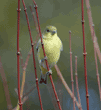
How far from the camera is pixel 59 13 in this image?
1.33 metres

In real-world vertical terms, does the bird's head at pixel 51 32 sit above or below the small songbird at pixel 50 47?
above

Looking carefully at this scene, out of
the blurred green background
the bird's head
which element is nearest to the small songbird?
the bird's head

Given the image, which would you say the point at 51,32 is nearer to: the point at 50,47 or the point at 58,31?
the point at 50,47

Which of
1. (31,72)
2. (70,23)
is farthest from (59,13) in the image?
(31,72)

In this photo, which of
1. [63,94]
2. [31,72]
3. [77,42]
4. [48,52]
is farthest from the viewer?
[77,42]

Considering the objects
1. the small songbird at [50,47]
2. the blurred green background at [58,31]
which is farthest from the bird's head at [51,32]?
the blurred green background at [58,31]

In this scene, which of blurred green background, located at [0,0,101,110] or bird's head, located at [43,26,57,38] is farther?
blurred green background, located at [0,0,101,110]

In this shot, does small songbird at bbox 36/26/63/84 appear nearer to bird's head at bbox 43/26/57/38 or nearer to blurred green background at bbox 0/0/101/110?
bird's head at bbox 43/26/57/38

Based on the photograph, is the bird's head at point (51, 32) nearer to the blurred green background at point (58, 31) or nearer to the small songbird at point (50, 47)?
the small songbird at point (50, 47)

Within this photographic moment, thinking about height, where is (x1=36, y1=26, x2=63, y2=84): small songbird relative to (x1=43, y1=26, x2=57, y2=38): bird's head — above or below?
below

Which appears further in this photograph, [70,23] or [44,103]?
[70,23]

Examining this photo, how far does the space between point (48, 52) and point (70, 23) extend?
61 centimetres

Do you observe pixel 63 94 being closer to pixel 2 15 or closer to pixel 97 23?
pixel 97 23

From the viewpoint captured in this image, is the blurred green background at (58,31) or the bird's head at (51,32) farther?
the blurred green background at (58,31)
